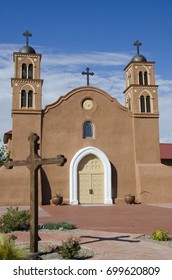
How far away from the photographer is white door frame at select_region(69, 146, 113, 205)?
2405 centimetres

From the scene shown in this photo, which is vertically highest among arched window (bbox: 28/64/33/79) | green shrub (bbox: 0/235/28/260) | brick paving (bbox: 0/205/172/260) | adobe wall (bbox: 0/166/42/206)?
arched window (bbox: 28/64/33/79)

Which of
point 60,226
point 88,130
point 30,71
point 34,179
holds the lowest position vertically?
point 60,226

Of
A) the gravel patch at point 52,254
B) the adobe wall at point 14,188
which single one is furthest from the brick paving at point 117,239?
the adobe wall at point 14,188

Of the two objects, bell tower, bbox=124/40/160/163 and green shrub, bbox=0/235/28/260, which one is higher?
bell tower, bbox=124/40/160/163

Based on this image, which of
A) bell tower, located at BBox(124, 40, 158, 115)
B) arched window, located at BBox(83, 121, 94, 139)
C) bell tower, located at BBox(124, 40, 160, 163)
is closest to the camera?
arched window, located at BBox(83, 121, 94, 139)

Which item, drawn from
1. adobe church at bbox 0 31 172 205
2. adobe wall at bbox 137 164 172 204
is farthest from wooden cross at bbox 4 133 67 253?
adobe wall at bbox 137 164 172 204

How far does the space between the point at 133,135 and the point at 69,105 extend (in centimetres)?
549

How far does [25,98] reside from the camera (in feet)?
83.1

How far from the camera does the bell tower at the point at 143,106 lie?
26.1 meters

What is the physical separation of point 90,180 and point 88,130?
3.81m

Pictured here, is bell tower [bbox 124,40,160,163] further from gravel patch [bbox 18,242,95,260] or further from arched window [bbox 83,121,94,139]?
gravel patch [bbox 18,242,95,260]

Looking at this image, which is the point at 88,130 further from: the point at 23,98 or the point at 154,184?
the point at 154,184

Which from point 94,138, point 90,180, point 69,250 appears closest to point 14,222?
point 69,250

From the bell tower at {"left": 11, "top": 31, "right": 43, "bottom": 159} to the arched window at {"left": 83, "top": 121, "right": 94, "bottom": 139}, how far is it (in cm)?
346
